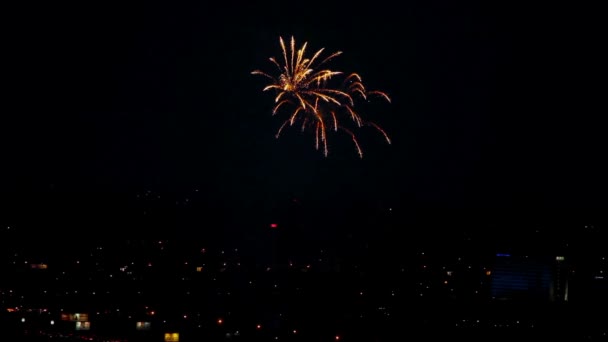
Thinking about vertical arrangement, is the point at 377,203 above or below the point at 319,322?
above

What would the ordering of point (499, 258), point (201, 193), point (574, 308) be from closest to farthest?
point (574, 308), point (499, 258), point (201, 193)

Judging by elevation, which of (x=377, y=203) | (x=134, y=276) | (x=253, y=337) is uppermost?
(x=377, y=203)

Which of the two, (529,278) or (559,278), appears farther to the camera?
(529,278)

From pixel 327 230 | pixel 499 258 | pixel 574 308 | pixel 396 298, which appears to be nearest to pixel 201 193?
pixel 327 230

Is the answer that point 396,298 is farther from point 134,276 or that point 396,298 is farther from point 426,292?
point 134,276

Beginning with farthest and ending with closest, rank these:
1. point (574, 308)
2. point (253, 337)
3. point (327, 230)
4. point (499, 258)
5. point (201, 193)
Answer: point (201, 193) → point (327, 230) → point (499, 258) → point (574, 308) → point (253, 337)

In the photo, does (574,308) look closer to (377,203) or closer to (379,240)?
(379,240)

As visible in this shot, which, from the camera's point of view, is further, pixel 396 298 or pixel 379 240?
pixel 379 240

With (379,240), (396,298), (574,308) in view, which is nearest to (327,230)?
(379,240)

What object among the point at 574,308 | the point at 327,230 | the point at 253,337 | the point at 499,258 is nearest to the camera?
the point at 253,337
